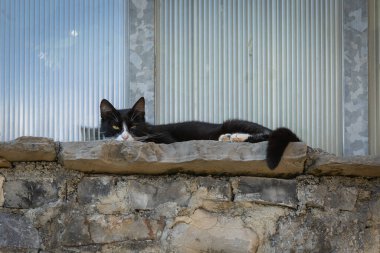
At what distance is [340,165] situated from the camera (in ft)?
7.39

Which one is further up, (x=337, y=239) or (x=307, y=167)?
(x=307, y=167)

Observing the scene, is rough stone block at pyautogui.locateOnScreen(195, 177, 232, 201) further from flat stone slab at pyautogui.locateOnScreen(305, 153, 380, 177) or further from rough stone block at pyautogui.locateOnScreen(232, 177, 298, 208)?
flat stone slab at pyautogui.locateOnScreen(305, 153, 380, 177)

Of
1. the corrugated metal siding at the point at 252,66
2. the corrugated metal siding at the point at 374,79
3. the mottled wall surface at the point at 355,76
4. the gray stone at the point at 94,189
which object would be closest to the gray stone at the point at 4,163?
the gray stone at the point at 94,189

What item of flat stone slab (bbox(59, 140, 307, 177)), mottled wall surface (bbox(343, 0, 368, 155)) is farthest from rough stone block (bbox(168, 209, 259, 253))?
mottled wall surface (bbox(343, 0, 368, 155))

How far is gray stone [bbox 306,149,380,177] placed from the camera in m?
2.24

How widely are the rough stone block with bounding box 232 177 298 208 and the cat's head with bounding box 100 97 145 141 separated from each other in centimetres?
91

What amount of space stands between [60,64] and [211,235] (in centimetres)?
178

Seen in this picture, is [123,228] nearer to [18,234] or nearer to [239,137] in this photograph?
[18,234]

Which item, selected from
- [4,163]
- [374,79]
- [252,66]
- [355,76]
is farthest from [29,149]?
[374,79]

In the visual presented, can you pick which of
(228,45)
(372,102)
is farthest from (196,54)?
(372,102)

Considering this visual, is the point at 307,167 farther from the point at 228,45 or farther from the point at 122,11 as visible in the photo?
the point at 122,11

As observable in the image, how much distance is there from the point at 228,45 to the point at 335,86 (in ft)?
2.57

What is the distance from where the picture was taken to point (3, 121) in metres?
3.42

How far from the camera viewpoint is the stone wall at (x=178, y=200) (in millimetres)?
2242
